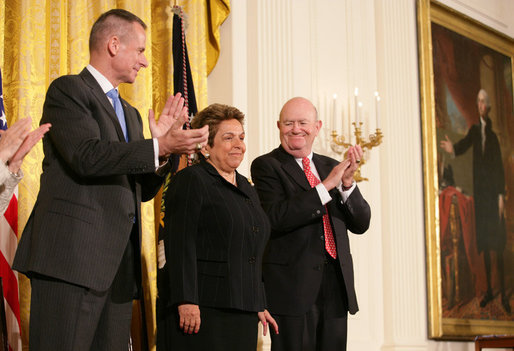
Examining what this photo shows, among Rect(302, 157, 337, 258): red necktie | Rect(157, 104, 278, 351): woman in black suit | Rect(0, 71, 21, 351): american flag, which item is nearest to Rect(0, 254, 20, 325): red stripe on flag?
Rect(0, 71, 21, 351): american flag

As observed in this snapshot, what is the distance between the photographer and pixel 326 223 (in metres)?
3.73

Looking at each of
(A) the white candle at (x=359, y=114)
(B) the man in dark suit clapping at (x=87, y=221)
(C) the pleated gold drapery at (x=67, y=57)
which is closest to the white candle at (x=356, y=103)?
(A) the white candle at (x=359, y=114)

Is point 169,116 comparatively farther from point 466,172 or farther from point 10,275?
point 466,172

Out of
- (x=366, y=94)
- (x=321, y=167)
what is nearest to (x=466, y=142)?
(x=366, y=94)

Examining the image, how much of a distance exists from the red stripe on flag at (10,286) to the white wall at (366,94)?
1.98 m

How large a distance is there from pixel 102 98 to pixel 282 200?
1.40 meters

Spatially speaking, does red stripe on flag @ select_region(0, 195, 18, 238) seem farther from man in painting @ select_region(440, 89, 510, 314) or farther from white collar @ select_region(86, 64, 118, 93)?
man in painting @ select_region(440, 89, 510, 314)

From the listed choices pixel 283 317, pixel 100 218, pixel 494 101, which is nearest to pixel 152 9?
pixel 283 317

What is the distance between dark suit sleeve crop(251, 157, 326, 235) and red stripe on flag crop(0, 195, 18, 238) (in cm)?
134

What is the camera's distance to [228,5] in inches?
213

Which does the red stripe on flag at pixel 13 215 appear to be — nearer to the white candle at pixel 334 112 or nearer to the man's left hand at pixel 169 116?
the man's left hand at pixel 169 116

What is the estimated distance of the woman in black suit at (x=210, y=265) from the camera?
10.1 ft

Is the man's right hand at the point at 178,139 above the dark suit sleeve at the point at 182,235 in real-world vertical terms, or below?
above

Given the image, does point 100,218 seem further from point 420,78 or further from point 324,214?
point 420,78
